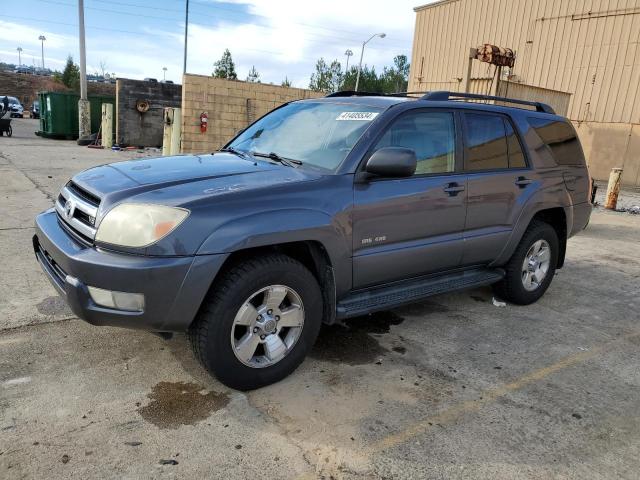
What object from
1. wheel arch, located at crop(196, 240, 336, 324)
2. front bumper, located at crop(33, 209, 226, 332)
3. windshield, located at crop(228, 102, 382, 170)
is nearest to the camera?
front bumper, located at crop(33, 209, 226, 332)

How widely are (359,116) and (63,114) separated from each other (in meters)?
20.0

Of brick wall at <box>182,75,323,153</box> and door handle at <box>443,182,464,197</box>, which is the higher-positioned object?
brick wall at <box>182,75,323,153</box>

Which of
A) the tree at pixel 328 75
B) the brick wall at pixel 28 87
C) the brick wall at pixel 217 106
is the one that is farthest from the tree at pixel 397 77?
the brick wall at pixel 217 106

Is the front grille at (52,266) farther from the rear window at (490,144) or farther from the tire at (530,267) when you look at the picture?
the tire at (530,267)

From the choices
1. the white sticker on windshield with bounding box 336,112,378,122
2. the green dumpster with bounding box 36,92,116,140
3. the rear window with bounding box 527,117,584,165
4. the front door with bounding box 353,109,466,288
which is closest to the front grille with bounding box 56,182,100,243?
the front door with bounding box 353,109,466,288

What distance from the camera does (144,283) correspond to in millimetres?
2576

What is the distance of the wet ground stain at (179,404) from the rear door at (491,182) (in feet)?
7.55

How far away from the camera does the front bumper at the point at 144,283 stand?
2.58 metres

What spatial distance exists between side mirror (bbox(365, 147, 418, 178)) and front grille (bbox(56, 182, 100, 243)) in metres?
1.66

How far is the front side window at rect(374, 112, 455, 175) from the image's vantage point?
141 inches

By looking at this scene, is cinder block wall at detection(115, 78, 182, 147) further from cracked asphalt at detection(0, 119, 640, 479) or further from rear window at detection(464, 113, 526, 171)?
rear window at detection(464, 113, 526, 171)

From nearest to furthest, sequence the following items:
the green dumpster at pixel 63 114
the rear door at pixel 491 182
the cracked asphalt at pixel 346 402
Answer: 1. the cracked asphalt at pixel 346 402
2. the rear door at pixel 491 182
3. the green dumpster at pixel 63 114

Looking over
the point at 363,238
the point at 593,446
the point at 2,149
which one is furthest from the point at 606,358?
the point at 2,149

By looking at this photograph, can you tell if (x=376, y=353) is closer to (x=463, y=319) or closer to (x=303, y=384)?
(x=303, y=384)
